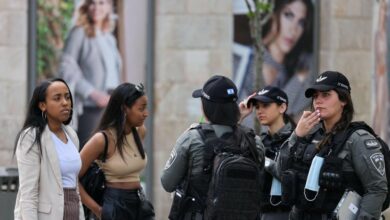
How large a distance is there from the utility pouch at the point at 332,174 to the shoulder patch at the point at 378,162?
0.22 metres

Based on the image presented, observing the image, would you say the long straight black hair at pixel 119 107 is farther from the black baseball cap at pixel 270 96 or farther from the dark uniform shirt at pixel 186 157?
the dark uniform shirt at pixel 186 157

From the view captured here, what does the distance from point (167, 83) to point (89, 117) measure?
1.14 meters

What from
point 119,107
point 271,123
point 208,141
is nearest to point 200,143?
point 208,141

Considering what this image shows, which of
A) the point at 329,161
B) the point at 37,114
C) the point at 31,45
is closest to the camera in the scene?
the point at 329,161

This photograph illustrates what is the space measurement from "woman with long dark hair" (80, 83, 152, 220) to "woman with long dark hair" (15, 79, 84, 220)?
0.73 metres

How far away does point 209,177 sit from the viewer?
720cm

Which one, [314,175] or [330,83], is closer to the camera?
[314,175]

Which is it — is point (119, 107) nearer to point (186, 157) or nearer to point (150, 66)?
point (186, 157)

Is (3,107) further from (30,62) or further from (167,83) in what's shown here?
(167,83)

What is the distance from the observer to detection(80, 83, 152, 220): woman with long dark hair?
8.27 metres

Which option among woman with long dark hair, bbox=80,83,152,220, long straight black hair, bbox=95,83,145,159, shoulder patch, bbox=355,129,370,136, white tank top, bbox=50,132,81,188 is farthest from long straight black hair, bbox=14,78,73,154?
shoulder patch, bbox=355,129,370,136

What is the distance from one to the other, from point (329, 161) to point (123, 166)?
186 centimetres

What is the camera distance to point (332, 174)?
280 inches

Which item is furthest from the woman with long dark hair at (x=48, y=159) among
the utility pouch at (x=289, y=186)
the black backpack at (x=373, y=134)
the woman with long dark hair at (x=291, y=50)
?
the woman with long dark hair at (x=291, y=50)
